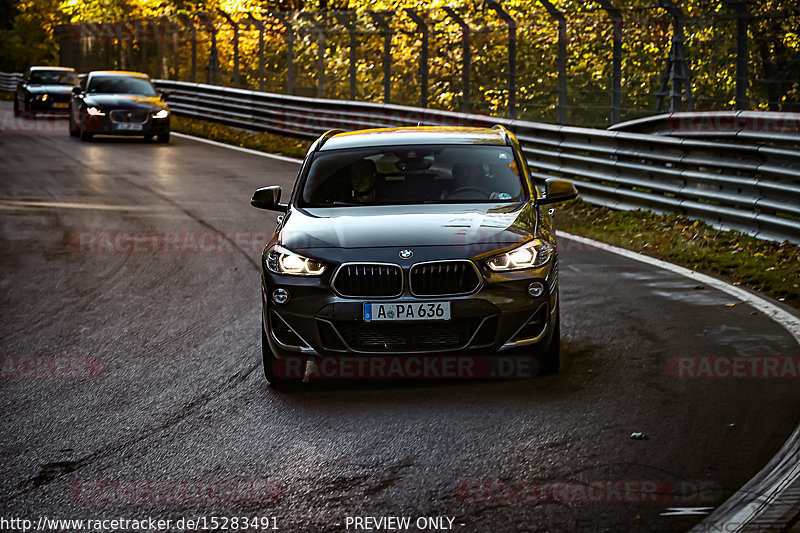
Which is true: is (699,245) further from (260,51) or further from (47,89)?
(47,89)

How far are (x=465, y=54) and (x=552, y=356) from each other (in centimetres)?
1537

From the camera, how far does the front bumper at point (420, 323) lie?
6.82 metres

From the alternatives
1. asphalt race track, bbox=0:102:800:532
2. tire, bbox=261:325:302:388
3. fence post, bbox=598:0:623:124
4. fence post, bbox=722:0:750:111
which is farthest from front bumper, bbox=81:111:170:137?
tire, bbox=261:325:302:388

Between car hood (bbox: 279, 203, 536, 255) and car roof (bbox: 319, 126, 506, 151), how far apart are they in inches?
29.6

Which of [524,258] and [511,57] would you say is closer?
[524,258]

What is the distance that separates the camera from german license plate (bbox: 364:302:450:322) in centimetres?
677

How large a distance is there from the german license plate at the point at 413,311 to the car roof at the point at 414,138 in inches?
74.4

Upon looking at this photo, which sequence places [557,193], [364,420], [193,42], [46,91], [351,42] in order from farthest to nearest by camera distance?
[46,91] → [193,42] → [351,42] → [557,193] → [364,420]

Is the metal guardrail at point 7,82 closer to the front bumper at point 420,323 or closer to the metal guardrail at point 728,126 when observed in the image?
the metal guardrail at point 728,126

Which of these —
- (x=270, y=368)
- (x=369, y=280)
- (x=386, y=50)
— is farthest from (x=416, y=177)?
(x=386, y=50)

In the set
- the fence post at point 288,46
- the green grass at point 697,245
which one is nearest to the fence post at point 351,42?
the fence post at point 288,46

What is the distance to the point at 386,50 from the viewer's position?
24891 millimetres

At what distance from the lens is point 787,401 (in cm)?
660

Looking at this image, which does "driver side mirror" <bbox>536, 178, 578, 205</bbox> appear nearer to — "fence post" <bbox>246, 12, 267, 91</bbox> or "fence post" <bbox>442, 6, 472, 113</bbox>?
"fence post" <bbox>442, 6, 472, 113</bbox>
